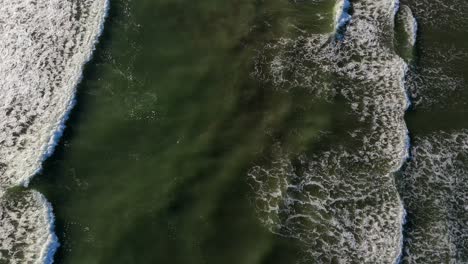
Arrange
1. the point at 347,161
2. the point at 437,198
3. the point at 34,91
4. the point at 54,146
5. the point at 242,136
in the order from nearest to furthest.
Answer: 1. the point at 437,198
2. the point at 54,146
3. the point at 347,161
4. the point at 242,136
5. the point at 34,91

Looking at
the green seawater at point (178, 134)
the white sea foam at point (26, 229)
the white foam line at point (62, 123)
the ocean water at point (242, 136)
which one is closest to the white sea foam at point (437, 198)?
the ocean water at point (242, 136)

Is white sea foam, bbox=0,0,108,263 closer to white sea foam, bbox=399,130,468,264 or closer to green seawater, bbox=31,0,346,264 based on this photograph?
green seawater, bbox=31,0,346,264

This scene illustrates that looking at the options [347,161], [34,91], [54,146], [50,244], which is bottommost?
[50,244]

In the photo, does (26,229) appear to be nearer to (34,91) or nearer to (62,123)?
(62,123)

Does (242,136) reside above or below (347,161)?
above

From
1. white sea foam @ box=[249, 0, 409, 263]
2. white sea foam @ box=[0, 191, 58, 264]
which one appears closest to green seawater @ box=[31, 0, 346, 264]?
white sea foam @ box=[0, 191, 58, 264]

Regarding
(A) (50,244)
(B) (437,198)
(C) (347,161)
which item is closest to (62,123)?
(A) (50,244)

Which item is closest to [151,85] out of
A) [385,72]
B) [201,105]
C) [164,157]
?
[201,105]

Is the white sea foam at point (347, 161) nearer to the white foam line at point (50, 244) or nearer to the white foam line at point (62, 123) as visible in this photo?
the white foam line at point (50, 244)
